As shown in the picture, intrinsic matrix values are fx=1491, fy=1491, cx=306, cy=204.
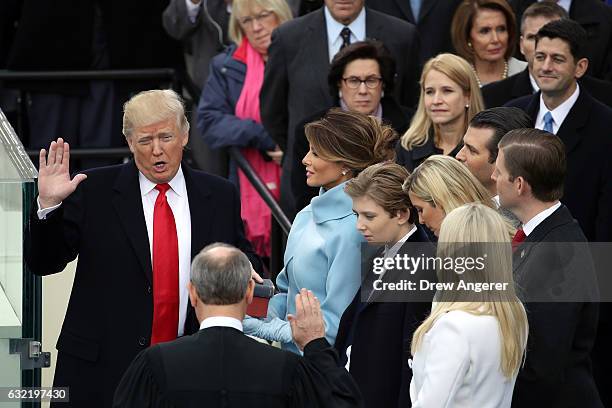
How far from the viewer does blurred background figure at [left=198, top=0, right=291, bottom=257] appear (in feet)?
30.2

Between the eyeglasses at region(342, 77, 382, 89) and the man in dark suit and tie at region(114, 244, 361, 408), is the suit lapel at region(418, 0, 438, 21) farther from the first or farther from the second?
the man in dark suit and tie at region(114, 244, 361, 408)

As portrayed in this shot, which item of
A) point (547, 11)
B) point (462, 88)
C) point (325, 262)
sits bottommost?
point (325, 262)

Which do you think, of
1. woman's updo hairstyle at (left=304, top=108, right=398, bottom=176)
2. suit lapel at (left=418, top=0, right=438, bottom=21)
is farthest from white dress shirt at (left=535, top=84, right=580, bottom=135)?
suit lapel at (left=418, top=0, right=438, bottom=21)

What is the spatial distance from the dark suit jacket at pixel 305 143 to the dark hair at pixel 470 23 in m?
0.69

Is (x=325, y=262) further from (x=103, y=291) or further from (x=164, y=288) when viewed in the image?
(x=103, y=291)

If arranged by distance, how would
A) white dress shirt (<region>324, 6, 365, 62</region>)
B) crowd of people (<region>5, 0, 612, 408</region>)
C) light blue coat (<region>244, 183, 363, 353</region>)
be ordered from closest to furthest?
crowd of people (<region>5, 0, 612, 408</region>)
light blue coat (<region>244, 183, 363, 353</region>)
white dress shirt (<region>324, 6, 365, 62</region>)

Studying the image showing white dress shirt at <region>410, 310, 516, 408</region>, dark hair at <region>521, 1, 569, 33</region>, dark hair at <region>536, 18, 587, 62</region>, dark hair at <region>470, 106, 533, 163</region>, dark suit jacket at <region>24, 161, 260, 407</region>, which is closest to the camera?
white dress shirt at <region>410, 310, 516, 408</region>

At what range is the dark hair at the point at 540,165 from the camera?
5.69 meters

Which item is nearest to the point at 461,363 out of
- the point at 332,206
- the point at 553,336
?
the point at 553,336

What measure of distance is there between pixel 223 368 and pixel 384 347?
1119mm

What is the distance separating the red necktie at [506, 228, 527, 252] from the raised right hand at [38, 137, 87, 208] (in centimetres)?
176

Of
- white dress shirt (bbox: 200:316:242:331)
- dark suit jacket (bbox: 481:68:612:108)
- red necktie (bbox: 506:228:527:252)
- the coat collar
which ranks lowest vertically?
white dress shirt (bbox: 200:316:242:331)

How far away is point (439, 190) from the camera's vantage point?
5.80 m

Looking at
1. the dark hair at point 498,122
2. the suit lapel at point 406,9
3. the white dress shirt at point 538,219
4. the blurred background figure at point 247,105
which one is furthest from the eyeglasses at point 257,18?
the white dress shirt at point 538,219
